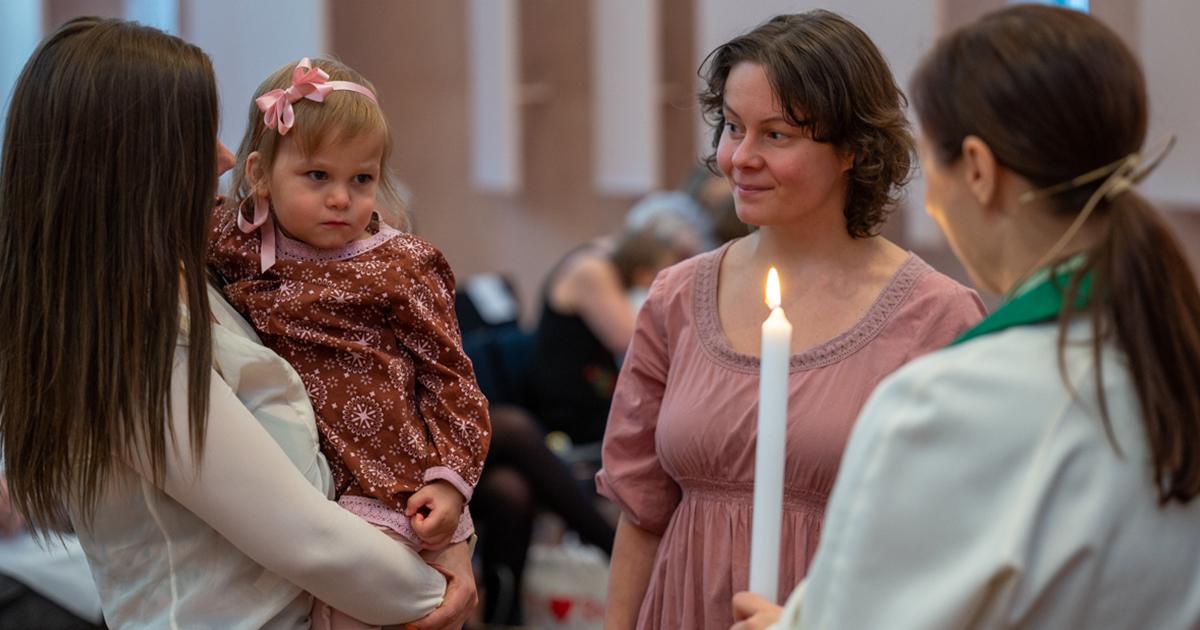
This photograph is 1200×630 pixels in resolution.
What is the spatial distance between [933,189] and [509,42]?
4.69 m

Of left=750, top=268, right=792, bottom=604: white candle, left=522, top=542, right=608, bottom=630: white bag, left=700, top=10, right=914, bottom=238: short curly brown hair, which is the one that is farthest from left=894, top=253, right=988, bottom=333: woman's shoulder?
left=522, top=542, right=608, bottom=630: white bag

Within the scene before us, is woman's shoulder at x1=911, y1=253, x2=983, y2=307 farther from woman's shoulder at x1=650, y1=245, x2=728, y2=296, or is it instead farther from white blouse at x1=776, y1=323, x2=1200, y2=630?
white blouse at x1=776, y1=323, x2=1200, y2=630

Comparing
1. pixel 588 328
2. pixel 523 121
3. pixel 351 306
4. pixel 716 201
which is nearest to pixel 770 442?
pixel 351 306

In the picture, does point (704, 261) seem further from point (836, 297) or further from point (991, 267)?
point (991, 267)

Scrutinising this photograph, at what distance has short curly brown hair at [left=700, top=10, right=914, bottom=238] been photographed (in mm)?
1623

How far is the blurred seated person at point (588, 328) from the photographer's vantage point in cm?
424

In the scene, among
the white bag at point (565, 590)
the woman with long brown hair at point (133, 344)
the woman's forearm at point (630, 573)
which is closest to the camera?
the woman with long brown hair at point (133, 344)

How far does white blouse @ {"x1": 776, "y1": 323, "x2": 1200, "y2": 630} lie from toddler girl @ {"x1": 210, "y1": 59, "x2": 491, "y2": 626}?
647 mm

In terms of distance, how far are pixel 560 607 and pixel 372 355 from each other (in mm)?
2351

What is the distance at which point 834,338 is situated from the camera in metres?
1.63

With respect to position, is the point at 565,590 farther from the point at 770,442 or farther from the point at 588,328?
the point at 770,442

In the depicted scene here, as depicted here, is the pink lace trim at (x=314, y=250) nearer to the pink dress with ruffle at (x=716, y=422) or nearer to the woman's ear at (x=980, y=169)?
the pink dress with ruffle at (x=716, y=422)

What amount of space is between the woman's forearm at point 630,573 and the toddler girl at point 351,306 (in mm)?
245

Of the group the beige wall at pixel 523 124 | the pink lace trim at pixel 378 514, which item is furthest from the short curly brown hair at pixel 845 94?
the beige wall at pixel 523 124
